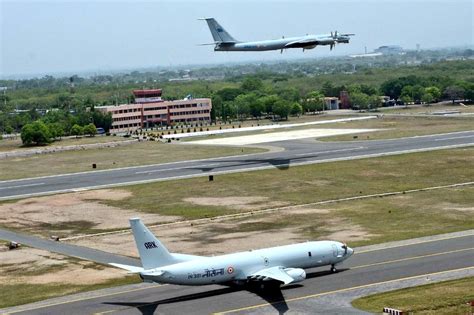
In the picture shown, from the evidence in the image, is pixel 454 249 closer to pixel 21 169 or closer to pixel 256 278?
pixel 256 278

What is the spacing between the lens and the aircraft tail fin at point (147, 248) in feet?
235

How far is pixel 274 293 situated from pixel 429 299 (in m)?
13.6

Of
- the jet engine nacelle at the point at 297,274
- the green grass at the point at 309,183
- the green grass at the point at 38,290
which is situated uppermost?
the jet engine nacelle at the point at 297,274

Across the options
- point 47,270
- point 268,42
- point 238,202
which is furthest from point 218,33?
point 47,270

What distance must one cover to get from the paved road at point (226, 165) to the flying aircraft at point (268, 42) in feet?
76.5

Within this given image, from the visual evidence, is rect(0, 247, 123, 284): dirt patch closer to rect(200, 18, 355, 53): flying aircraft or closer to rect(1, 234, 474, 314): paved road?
rect(1, 234, 474, 314): paved road

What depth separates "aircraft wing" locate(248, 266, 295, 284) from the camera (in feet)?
244

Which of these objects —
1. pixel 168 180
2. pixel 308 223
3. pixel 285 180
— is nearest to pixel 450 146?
pixel 285 180

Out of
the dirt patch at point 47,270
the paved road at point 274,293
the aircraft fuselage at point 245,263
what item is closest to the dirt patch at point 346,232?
the paved road at point 274,293

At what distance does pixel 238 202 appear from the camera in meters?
128

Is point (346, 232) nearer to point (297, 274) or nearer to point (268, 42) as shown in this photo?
point (297, 274)

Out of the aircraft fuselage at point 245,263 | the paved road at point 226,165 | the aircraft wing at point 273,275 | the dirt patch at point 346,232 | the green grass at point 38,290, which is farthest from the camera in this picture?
the paved road at point 226,165

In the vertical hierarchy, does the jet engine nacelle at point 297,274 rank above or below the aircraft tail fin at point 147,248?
below

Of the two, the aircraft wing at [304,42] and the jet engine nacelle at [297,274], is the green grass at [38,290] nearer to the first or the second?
the jet engine nacelle at [297,274]
